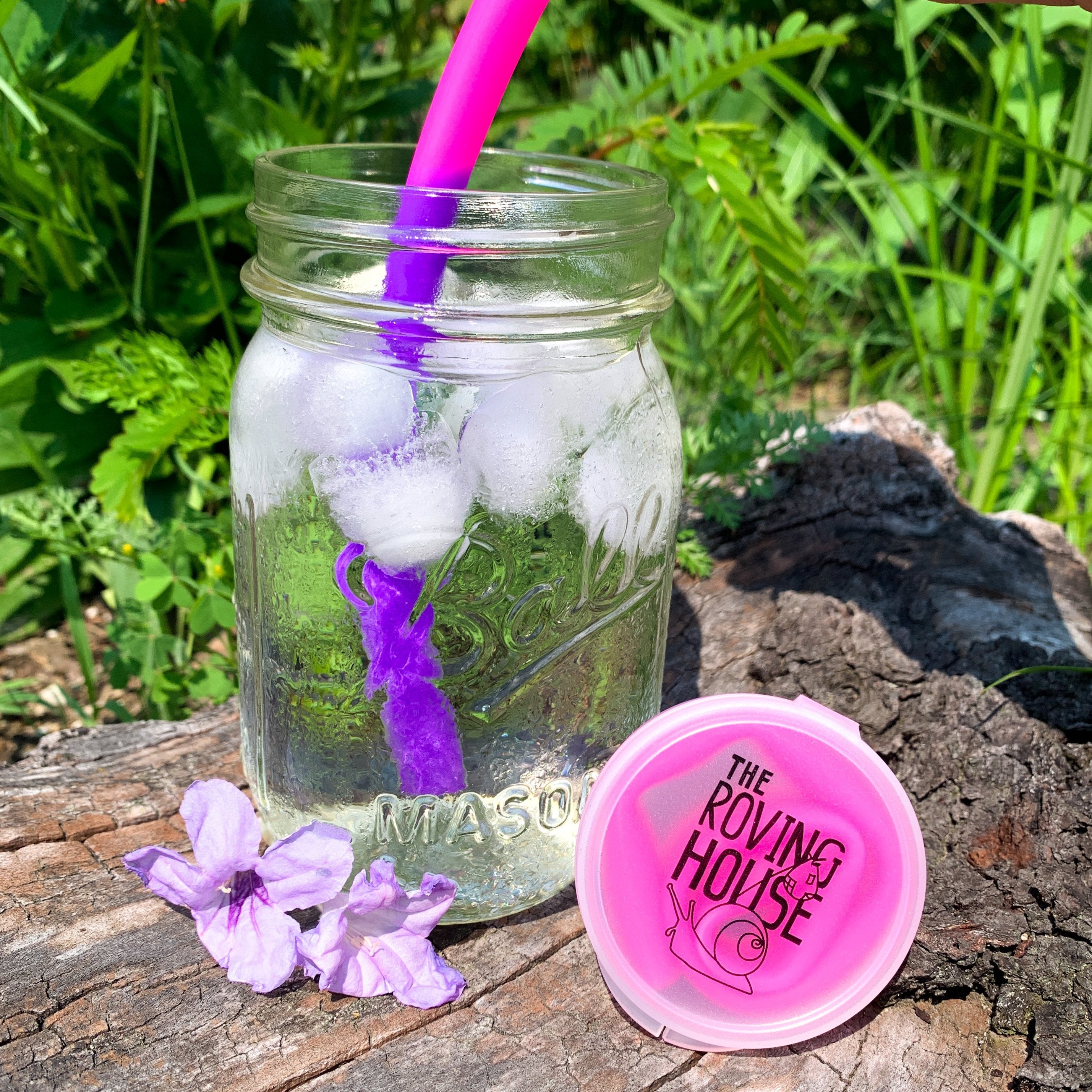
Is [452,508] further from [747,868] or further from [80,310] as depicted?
[80,310]

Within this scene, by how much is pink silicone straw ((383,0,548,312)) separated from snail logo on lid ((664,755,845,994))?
517mm

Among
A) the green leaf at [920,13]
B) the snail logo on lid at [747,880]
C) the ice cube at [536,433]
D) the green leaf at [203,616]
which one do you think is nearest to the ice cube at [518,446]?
the ice cube at [536,433]

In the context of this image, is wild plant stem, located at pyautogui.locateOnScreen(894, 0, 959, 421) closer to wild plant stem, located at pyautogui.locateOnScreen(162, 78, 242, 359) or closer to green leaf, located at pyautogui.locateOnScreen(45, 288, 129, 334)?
wild plant stem, located at pyautogui.locateOnScreen(162, 78, 242, 359)

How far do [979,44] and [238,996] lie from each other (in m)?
2.80

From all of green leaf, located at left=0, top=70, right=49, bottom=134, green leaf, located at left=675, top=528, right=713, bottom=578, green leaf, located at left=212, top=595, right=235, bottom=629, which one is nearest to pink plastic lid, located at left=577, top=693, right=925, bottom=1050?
green leaf, located at left=675, top=528, right=713, bottom=578

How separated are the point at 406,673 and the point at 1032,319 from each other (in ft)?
4.52

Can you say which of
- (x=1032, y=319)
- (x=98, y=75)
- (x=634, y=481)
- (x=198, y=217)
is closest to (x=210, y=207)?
(x=198, y=217)

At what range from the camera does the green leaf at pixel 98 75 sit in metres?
1.42

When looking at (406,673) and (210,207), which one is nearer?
(406,673)

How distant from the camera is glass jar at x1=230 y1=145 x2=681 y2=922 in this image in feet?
2.93

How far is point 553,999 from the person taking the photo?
38.2 inches

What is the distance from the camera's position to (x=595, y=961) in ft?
3.32

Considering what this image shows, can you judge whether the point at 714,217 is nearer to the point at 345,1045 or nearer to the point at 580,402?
the point at 580,402

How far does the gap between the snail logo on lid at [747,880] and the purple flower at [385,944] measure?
0.21 m
